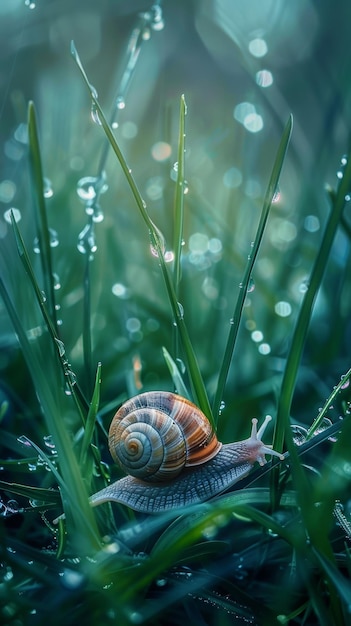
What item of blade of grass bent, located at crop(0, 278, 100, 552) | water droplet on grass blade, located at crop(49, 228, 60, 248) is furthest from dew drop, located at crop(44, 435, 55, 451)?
water droplet on grass blade, located at crop(49, 228, 60, 248)

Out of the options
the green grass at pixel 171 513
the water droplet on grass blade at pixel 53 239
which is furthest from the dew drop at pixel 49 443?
the water droplet on grass blade at pixel 53 239

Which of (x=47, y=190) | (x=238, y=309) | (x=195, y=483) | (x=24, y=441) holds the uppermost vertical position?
(x=47, y=190)

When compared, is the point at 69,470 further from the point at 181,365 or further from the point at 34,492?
the point at 181,365

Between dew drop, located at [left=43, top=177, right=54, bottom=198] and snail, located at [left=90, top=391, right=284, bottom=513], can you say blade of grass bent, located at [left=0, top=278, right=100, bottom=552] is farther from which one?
dew drop, located at [left=43, top=177, right=54, bottom=198]

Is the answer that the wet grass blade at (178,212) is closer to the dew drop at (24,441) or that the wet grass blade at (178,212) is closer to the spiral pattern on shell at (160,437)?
the spiral pattern on shell at (160,437)

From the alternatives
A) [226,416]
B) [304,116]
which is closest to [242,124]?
[304,116]

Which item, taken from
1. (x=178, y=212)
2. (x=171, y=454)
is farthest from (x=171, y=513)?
(x=178, y=212)
